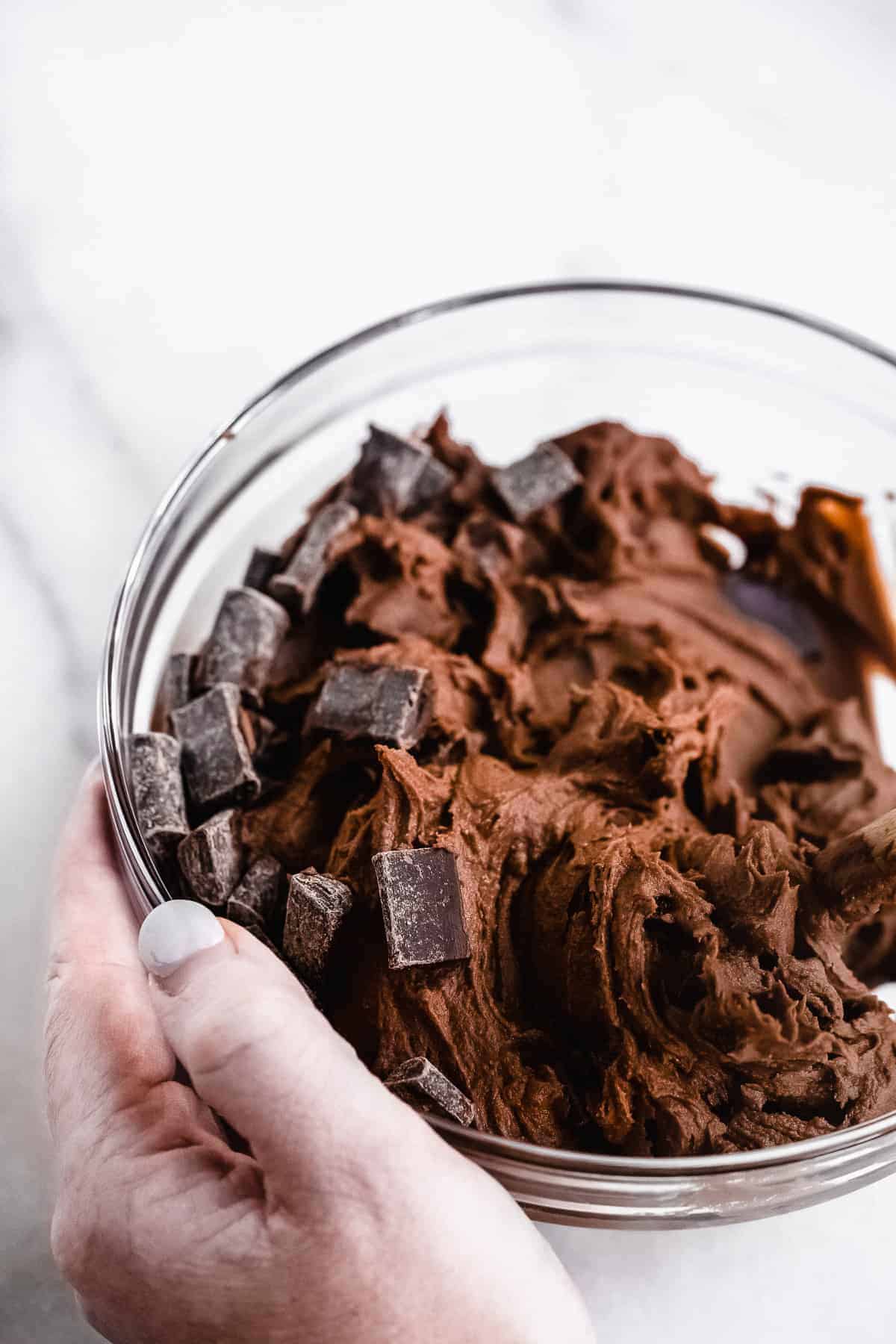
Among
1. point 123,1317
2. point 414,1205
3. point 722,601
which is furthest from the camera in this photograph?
point 722,601

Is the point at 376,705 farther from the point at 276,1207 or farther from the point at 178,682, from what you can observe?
the point at 276,1207

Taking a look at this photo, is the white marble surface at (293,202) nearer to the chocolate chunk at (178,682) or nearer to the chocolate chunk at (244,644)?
the chocolate chunk at (178,682)

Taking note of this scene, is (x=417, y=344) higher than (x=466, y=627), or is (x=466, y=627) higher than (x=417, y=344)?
(x=417, y=344)

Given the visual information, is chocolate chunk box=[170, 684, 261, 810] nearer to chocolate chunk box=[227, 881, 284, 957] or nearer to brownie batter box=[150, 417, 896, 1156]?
brownie batter box=[150, 417, 896, 1156]

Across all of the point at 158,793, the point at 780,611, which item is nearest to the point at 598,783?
the point at 158,793

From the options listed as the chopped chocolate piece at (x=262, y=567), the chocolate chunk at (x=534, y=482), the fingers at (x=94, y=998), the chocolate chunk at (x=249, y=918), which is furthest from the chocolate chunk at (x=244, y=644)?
the chocolate chunk at (x=534, y=482)

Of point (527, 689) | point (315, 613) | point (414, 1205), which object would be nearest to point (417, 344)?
point (315, 613)

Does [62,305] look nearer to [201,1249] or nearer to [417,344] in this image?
[417,344]
